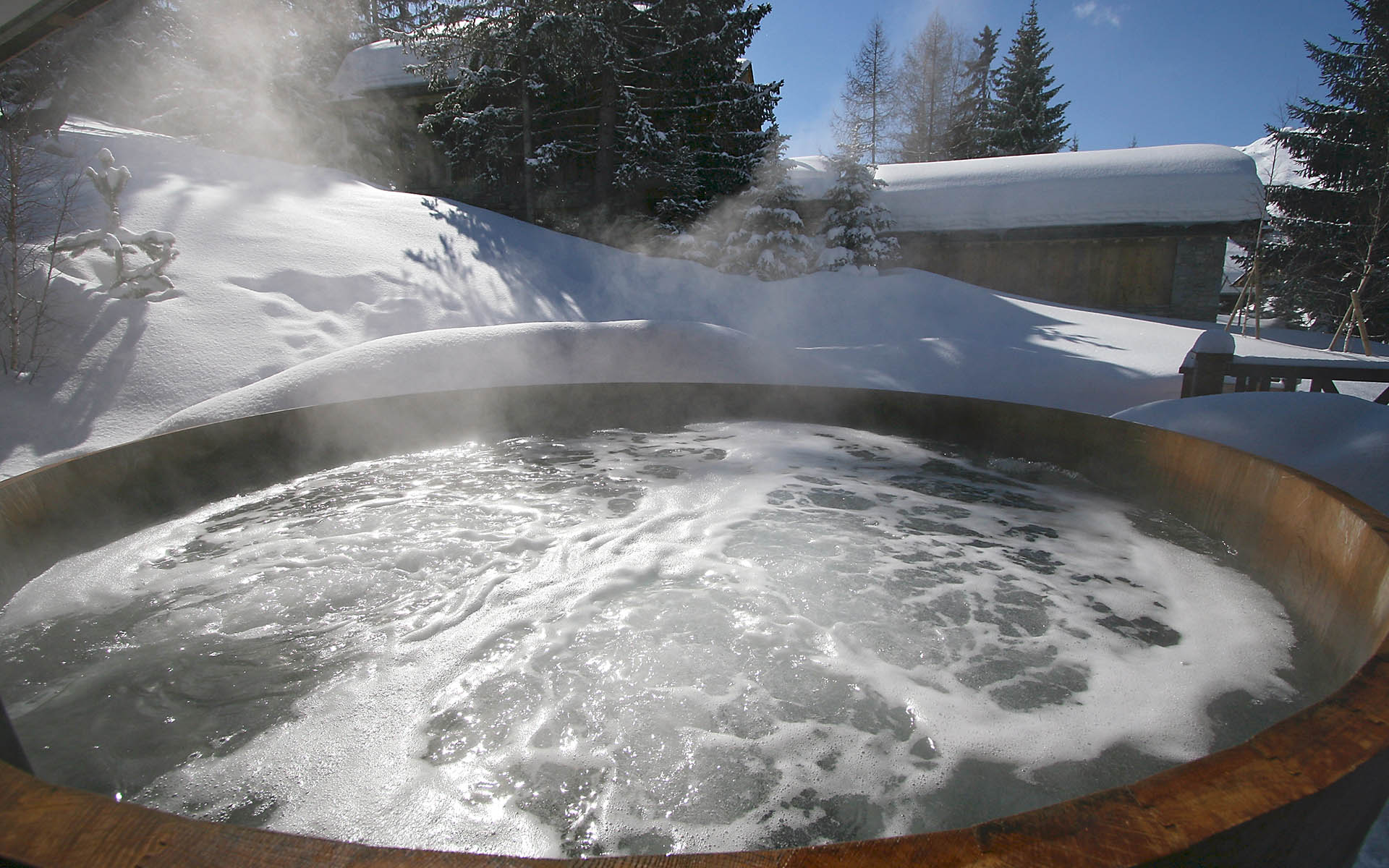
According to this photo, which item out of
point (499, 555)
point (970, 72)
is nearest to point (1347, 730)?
point (499, 555)

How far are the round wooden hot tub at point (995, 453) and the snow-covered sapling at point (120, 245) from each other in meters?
3.22

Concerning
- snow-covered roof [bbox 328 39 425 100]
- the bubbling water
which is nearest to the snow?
the bubbling water

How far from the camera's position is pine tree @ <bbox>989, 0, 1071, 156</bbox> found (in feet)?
62.3

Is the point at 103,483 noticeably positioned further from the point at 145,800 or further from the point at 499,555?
the point at 145,800

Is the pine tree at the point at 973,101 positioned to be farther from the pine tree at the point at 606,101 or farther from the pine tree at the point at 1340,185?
the pine tree at the point at 606,101

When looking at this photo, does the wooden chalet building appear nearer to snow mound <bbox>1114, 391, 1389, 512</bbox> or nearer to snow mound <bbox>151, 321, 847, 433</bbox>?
snow mound <bbox>151, 321, 847, 433</bbox>

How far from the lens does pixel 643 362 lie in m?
5.11

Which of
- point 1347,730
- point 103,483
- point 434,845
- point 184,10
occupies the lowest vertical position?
point 434,845

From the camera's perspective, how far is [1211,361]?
14.0 feet

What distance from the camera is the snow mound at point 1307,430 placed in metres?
2.31

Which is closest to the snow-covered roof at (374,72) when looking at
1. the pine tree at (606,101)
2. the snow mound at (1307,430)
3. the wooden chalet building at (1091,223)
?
the pine tree at (606,101)

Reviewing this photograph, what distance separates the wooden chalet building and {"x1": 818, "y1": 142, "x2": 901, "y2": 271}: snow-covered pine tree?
71cm

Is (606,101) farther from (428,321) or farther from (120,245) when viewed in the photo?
(120,245)

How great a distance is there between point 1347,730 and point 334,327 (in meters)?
6.34
